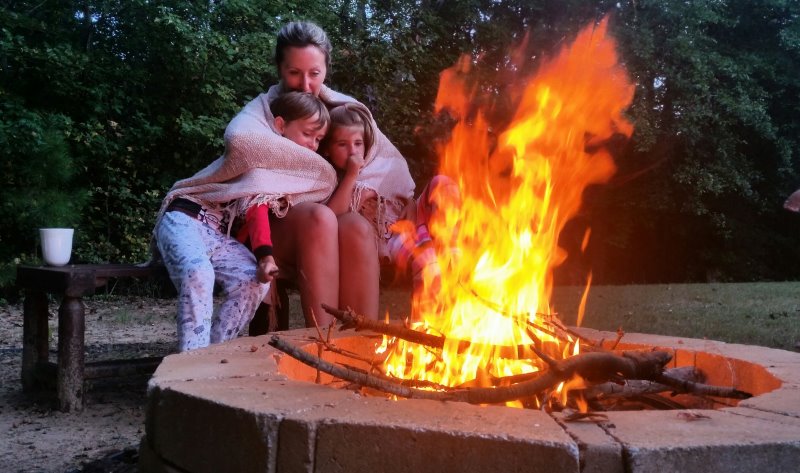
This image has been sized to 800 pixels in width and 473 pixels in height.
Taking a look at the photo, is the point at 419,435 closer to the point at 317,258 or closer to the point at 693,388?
the point at 693,388

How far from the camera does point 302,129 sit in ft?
11.7

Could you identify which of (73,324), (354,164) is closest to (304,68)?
(354,164)

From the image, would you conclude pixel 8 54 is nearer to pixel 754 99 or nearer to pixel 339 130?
pixel 339 130

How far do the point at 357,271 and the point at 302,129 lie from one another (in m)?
0.81

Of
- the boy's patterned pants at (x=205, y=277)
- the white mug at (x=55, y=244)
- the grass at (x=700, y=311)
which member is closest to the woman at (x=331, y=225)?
the boy's patterned pants at (x=205, y=277)

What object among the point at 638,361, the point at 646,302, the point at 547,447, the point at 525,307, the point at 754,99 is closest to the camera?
the point at 547,447

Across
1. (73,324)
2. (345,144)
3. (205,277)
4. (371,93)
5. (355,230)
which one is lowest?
(73,324)

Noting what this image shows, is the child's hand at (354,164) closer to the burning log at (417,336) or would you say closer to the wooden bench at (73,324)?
the wooden bench at (73,324)

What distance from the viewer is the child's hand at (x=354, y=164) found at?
361 cm

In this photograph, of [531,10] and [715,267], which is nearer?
[531,10]

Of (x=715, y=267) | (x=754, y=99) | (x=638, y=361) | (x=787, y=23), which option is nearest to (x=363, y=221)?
(x=638, y=361)

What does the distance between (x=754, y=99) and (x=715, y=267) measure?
3366 millimetres

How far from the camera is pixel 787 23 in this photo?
13734 millimetres

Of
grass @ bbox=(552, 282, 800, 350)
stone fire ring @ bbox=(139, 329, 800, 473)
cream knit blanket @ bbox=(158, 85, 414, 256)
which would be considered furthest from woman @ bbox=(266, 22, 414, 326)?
grass @ bbox=(552, 282, 800, 350)
